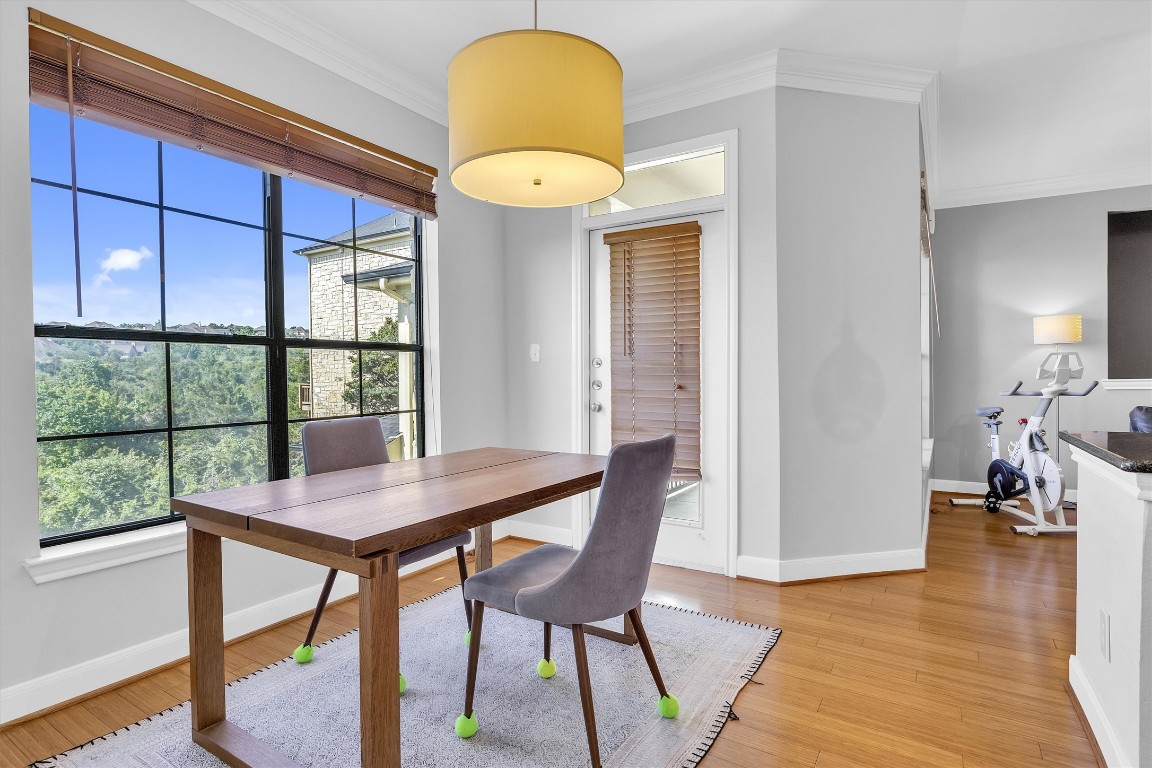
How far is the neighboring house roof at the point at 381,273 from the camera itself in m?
3.07

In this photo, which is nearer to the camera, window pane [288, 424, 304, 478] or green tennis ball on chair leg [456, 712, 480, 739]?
green tennis ball on chair leg [456, 712, 480, 739]

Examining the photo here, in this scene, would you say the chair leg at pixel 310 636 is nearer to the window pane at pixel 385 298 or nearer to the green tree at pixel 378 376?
the green tree at pixel 378 376

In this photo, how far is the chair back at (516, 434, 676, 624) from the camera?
158cm

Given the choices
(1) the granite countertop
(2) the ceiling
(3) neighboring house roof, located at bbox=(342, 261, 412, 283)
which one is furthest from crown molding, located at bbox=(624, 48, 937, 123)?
(1) the granite countertop

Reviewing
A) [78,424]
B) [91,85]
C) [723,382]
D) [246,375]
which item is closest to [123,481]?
[78,424]

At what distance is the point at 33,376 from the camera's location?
6.40ft

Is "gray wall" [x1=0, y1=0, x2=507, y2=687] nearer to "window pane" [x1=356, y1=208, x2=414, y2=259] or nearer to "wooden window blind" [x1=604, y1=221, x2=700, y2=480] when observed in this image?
"window pane" [x1=356, y1=208, x2=414, y2=259]

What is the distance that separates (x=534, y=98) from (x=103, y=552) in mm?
2082

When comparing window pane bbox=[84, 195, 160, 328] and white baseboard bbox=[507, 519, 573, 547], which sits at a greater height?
window pane bbox=[84, 195, 160, 328]

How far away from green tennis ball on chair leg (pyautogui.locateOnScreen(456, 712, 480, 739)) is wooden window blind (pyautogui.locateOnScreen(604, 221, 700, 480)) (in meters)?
1.86

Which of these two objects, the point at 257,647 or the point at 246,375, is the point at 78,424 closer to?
the point at 246,375

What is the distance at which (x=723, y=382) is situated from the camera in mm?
3301

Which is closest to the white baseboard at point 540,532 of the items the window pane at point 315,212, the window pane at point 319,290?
the window pane at point 319,290

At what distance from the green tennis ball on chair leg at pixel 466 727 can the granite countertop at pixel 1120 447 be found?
1846mm
